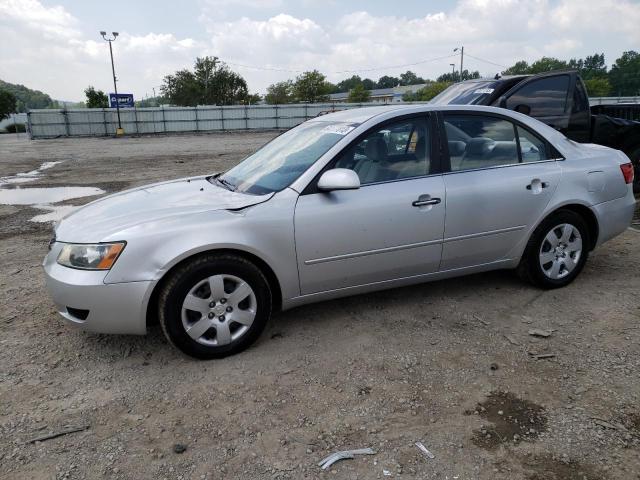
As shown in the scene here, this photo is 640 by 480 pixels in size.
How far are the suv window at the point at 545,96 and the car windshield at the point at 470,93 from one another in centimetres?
35

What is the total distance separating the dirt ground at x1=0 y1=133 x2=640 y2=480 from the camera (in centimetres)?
230

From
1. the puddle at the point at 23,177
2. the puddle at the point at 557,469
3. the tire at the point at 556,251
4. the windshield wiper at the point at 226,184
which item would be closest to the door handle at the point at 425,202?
the tire at the point at 556,251

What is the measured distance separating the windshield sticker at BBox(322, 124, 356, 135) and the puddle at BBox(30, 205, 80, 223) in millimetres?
4616

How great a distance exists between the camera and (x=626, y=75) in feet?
318

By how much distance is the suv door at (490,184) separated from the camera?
371 centimetres

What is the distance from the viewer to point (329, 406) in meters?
2.71

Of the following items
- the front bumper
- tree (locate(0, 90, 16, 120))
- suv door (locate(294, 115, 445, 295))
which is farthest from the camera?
tree (locate(0, 90, 16, 120))

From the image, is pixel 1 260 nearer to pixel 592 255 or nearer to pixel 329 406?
pixel 329 406

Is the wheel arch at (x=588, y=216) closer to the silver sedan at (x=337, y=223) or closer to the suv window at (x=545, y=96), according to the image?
the silver sedan at (x=337, y=223)

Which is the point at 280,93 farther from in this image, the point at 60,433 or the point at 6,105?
the point at 60,433

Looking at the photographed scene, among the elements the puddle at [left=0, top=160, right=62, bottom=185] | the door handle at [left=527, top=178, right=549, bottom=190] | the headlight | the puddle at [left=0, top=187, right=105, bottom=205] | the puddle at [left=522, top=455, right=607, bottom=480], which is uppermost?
the door handle at [left=527, top=178, right=549, bottom=190]

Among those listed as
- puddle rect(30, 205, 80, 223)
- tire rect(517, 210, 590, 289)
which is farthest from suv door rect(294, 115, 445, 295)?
puddle rect(30, 205, 80, 223)

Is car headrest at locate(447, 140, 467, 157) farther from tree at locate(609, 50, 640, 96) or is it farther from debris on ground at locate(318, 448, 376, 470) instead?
tree at locate(609, 50, 640, 96)

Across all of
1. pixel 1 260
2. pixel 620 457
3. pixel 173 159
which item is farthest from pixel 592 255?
pixel 173 159
